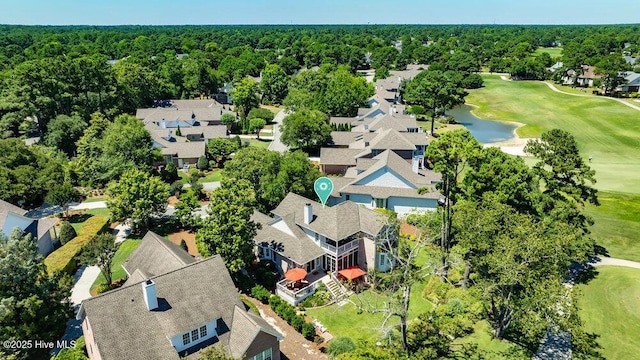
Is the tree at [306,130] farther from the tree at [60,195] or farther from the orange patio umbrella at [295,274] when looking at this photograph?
the orange patio umbrella at [295,274]

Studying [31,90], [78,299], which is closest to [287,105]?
[31,90]

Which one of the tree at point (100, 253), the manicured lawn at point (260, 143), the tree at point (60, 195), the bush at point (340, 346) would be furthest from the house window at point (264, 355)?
the manicured lawn at point (260, 143)

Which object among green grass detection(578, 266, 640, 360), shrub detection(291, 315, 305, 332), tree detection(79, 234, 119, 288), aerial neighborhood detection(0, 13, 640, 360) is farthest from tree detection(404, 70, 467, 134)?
tree detection(79, 234, 119, 288)

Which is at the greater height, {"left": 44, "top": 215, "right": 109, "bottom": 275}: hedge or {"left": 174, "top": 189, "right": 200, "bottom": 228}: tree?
{"left": 174, "top": 189, "right": 200, "bottom": 228}: tree

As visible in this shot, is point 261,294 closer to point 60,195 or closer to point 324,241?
point 324,241

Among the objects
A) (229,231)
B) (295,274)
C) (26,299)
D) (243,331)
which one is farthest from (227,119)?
(243,331)

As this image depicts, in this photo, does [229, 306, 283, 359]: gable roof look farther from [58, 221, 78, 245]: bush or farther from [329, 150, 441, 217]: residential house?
[329, 150, 441, 217]: residential house

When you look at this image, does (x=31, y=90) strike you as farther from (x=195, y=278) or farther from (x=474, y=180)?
(x=474, y=180)
